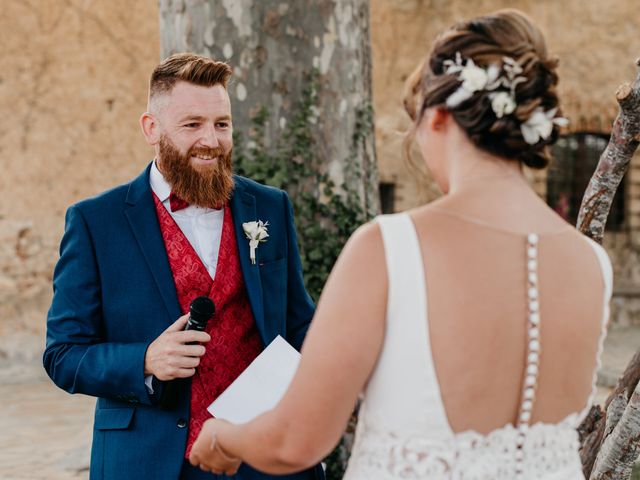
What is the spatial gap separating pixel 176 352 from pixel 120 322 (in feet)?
0.82

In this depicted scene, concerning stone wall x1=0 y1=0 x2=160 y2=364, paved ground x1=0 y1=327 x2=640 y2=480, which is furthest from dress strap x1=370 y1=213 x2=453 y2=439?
stone wall x1=0 y1=0 x2=160 y2=364

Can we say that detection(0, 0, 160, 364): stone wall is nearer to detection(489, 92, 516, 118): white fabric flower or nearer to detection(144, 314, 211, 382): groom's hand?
detection(144, 314, 211, 382): groom's hand

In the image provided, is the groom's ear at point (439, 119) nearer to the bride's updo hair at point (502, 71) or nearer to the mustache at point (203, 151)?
the bride's updo hair at point (502, 71)

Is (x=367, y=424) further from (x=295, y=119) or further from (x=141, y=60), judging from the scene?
(x=141, y=60)

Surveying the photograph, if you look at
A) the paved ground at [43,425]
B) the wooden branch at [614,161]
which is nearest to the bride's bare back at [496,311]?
the wooden branch at [614,161]

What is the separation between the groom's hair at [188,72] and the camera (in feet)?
7.96

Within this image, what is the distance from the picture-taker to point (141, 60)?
9.90 meters

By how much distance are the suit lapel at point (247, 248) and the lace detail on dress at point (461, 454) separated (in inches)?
31.4

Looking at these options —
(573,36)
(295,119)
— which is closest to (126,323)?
(295,119)

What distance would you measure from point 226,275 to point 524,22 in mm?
1111

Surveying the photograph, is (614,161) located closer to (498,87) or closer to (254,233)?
(254,233)

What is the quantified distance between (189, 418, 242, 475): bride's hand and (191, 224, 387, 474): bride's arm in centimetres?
15

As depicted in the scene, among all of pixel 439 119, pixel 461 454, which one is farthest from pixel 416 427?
pixel 439 119

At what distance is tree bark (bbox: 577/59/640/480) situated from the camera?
2590 millimetres
